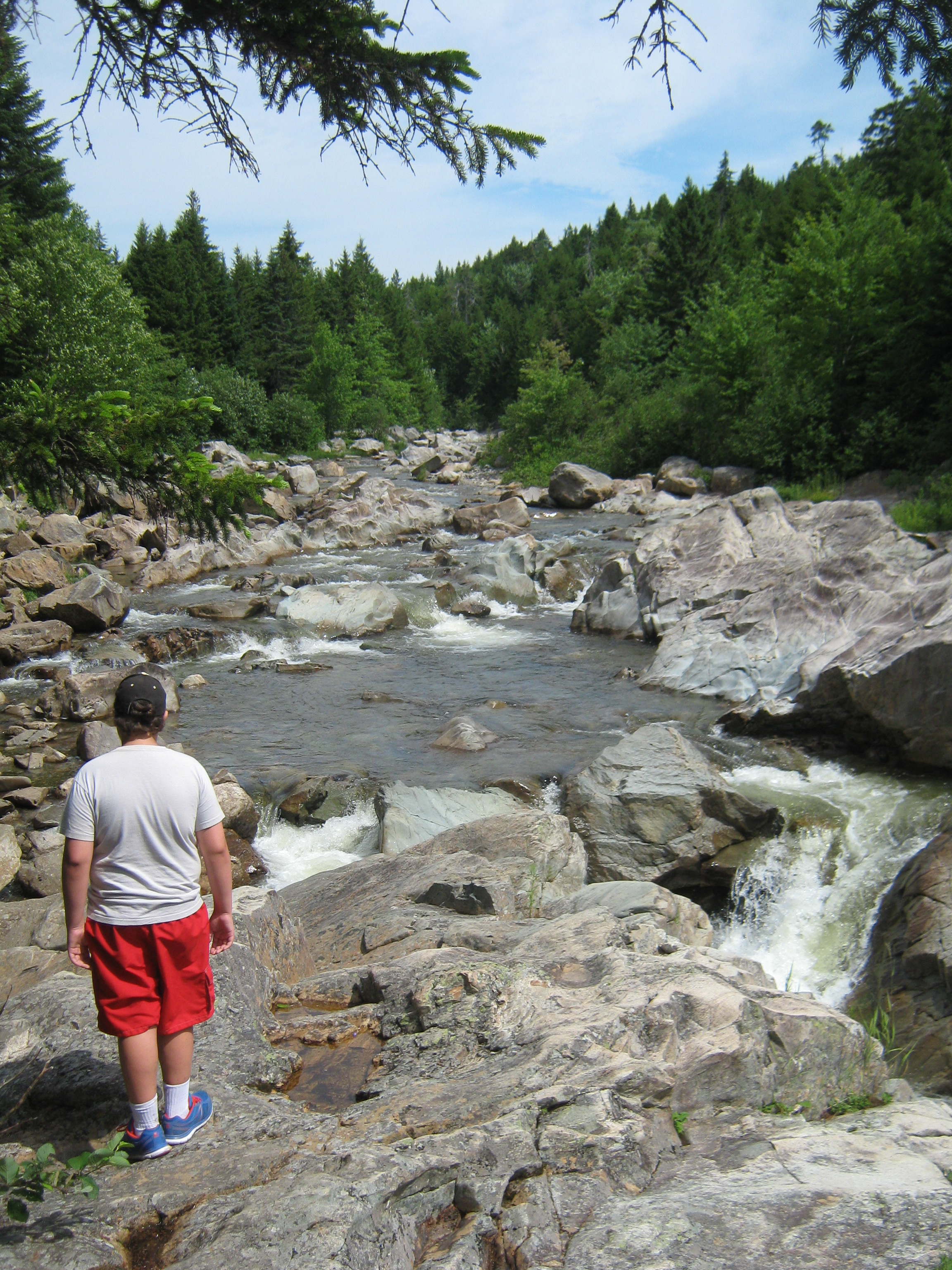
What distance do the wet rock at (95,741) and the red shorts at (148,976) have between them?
864cm

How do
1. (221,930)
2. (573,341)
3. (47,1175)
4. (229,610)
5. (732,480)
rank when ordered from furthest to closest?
(573,341), (732,480), (229,610), (221,930), (47,1175)

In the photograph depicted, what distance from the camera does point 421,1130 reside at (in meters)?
3.62

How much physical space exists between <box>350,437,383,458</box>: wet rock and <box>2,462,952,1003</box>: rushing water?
4100 centimetres

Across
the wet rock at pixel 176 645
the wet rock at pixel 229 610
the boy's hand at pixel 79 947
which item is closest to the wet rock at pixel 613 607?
the wet rock at pixel 229 610

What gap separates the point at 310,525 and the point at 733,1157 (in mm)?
28768

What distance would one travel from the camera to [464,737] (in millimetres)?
12352

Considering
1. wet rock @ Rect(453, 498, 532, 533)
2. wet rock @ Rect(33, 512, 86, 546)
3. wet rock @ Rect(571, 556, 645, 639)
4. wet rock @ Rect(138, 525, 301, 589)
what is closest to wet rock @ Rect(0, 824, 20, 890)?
wet rock @ Rect(571, 556, 645, 639)

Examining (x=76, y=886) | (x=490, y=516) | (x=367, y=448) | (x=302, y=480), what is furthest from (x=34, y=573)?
(x=367, y=448)

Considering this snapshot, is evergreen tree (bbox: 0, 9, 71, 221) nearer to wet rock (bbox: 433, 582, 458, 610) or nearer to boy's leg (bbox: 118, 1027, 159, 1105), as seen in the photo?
wet rock (bbox: 433, 582, 458, 610)

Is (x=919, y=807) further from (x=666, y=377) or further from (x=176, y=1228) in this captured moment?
(x=666, y=377)

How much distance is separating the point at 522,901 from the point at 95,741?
7.43 metres

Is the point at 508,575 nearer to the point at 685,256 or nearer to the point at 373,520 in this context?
the point at 373,520

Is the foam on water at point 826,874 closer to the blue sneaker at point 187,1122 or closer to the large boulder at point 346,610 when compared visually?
the blue sneaker at point 187,1122

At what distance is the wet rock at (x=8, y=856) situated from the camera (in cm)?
902
